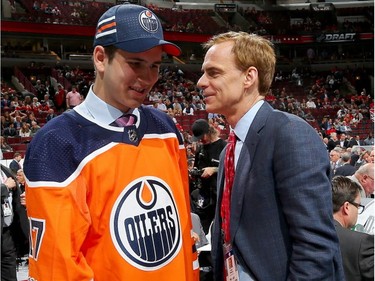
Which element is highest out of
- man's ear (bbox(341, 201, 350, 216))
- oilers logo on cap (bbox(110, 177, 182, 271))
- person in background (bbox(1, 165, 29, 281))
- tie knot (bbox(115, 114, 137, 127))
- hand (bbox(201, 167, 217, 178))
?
tie knot (bbox(115, 114, 137, 127))

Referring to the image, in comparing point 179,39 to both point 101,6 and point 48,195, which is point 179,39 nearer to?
point 101,6

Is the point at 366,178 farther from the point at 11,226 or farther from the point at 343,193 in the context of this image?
the point at 11,226

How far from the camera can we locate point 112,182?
66.3 inches

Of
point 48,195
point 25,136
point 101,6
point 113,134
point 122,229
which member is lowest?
point 25,136

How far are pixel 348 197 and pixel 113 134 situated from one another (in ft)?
5.08

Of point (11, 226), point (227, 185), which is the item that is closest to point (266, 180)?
point (227, 185)

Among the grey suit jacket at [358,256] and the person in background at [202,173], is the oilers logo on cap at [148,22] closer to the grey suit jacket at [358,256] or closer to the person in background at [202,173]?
the grey suit jacket at [358,256]

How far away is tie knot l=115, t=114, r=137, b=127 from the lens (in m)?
1.80

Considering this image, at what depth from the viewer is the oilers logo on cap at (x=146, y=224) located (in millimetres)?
1703

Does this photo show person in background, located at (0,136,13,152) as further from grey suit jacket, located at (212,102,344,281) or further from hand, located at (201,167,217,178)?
grey suit jacket, located at (212,102,344,281)

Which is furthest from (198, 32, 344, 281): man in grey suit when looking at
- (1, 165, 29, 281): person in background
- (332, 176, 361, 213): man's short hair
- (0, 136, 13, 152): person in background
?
(0, 136, 13, 152): person in background

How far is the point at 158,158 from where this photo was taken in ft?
5.94

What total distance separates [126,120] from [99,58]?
21 centimetres

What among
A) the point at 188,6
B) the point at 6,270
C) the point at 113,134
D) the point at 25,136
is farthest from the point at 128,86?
the point at 188,6
